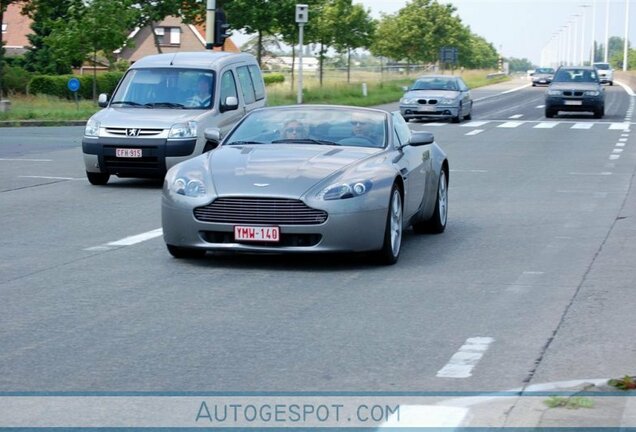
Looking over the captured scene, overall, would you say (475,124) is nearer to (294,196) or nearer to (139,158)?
(139,158)

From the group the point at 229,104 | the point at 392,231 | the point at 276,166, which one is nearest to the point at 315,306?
the point at 392,231

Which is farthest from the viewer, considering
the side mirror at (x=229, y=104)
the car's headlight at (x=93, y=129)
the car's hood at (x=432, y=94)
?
the car's hood at (x=432, y=94)

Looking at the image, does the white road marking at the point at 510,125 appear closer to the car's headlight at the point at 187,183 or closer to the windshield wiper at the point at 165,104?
the windshield wiper at the point at 165,104

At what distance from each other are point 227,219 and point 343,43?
61970 millimetres

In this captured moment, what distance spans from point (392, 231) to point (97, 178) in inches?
336

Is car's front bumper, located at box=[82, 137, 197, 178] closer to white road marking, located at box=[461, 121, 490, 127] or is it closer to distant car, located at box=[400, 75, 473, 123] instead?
white road marking, located at box=[461, 121, 490, 127]

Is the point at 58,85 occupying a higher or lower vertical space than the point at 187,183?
lower

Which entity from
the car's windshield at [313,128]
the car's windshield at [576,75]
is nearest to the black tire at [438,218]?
the car's windshield at [313,128]

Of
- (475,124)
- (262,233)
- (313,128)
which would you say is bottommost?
(475,124)

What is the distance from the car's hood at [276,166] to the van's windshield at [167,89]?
7.43 meters

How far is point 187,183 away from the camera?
10695 mm

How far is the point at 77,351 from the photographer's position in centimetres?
722

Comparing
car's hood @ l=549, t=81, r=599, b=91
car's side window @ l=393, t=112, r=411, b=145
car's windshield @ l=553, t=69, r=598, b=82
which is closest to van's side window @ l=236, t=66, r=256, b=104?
car's side window @ l=393, t=112, r=411, b=145

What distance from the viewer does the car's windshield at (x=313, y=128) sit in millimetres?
11867
